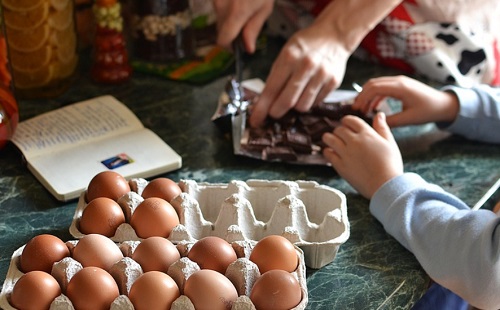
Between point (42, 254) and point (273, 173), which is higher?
point (42, 254)

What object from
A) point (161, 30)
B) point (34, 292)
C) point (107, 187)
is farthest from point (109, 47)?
point (34, 292)

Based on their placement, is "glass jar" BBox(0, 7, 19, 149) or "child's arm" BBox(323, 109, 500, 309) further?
"glass jar" BBox(0, 7, 19, 149)

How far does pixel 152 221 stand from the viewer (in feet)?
3.45

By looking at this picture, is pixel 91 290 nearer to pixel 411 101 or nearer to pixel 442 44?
pixel 411 101

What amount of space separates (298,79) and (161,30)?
15.7 inches

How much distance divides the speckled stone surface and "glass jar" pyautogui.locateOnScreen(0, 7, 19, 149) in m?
0.05

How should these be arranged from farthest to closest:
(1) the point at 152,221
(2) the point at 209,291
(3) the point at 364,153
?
1. (3) the point at 364,153
2. (1) the point at 152,221
3. (2) the point at 209,291

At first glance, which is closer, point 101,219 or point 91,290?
point 91,290

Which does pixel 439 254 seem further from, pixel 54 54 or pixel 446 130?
pixel 54 54

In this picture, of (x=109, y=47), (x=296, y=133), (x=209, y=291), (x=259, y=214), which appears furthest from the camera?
(x=109, y=47)

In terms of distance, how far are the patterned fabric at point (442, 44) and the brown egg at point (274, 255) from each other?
860 millimetres

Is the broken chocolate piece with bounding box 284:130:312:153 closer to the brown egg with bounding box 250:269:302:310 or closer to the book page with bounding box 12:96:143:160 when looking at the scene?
the book page with bounding box 12:96:143:160

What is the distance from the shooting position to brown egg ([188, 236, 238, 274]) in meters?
0.94

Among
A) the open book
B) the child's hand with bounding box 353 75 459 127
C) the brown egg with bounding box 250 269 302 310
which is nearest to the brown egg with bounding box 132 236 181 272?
the brown egg with bounding box 250 269 302 310
